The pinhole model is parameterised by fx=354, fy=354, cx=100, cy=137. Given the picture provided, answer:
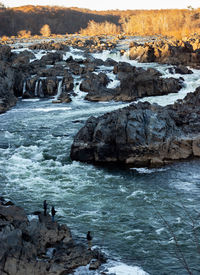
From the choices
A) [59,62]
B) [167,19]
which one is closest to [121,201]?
[59,62]

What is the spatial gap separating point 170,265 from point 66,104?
25.1 meters

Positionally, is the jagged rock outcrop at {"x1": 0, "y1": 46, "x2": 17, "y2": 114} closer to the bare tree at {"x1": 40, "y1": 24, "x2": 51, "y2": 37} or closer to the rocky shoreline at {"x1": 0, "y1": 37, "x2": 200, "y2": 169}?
the rocky shoreline at {"x1": 0, "y1": 37, "x2": 200, "y2": 169}

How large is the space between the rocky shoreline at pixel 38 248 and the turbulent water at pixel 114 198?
19.4 inches

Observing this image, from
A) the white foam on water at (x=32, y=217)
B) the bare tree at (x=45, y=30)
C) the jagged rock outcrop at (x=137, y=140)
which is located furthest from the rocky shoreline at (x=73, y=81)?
the bare tree at (x=45, y=30)

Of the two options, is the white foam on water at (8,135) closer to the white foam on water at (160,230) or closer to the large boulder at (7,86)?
the large boulder at (7,86)

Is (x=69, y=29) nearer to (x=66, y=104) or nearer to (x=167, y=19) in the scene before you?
(x=167, y=19)

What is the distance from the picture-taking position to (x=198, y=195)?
1530cm

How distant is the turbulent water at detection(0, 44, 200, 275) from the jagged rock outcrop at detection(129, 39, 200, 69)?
2369 centimetres

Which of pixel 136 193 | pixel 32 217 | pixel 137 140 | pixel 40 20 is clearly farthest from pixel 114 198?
pixel 40 20

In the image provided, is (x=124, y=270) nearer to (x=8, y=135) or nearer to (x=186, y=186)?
(x=186, y=186)

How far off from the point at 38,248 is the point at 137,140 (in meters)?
9.45

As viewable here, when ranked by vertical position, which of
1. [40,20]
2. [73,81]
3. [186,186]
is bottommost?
[186,186]

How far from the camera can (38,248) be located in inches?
432

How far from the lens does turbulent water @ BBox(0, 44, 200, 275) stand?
11.3m
